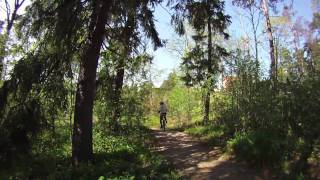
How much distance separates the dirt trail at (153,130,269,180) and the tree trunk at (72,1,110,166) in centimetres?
268

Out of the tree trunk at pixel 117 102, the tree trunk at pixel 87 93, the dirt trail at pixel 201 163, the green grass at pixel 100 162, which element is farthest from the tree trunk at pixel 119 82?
the dirt trail at pixel 201 163

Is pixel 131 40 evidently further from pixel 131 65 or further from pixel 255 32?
pixel 255 32

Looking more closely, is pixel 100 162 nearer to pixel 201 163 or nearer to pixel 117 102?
pixel 201 163

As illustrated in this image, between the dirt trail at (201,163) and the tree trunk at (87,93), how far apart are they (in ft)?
8.80

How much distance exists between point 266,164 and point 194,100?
56.8ft

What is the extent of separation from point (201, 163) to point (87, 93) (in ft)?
12.5

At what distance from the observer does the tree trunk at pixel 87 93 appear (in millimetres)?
12484

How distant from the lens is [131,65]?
60.7ft

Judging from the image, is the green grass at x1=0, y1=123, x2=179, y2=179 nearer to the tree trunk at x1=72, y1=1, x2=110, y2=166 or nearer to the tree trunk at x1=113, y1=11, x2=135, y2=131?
the tree trunk at x1=72, y1=1, x2=110, y2=166

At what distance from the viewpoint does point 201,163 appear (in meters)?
12.7

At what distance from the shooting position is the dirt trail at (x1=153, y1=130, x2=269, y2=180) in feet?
35.8

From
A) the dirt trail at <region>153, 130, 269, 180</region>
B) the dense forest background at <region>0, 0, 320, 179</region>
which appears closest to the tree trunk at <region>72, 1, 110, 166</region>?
the dense forest background at <region>0, 0, 320, 179</region>

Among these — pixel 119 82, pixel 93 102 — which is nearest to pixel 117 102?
pixel 119 82

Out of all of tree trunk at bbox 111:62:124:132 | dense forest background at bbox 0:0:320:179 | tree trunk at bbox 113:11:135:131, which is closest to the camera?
dense forest background at bbox 0:0:320:179
